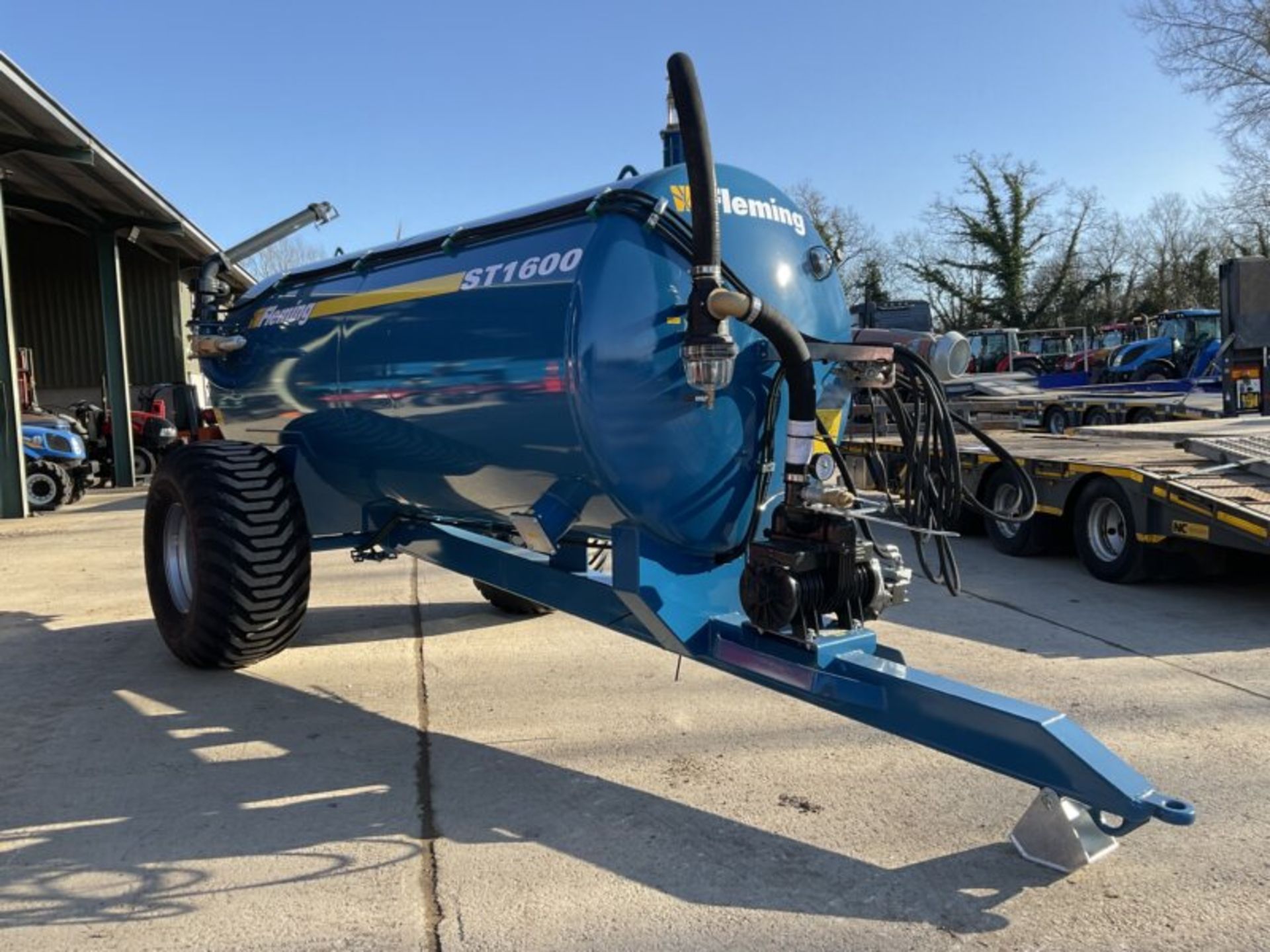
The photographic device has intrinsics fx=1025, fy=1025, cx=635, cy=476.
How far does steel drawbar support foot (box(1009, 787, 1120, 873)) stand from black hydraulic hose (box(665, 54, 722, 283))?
1.90 meters

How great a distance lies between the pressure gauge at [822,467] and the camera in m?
3.55

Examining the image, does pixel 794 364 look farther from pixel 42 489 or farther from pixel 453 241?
pixel 42 489

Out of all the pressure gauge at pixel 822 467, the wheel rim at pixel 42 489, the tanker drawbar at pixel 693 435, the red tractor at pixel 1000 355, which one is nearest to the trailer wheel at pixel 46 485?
the wheel rim at pixel 42 489

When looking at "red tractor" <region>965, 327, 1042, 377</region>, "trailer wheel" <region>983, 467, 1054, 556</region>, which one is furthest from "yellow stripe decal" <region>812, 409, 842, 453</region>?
"red tractor" <region>965, 327, 1042, 377</region>

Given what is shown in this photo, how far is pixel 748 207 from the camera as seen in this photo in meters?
3.87

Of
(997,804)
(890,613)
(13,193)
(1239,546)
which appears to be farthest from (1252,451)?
(13,193)

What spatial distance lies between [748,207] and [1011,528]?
559 cm

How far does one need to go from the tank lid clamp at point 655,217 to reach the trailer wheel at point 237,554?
2718mm

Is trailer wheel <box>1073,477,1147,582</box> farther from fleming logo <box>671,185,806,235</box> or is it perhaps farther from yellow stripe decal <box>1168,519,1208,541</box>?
fleming logo <box>671,185,806,235</box>

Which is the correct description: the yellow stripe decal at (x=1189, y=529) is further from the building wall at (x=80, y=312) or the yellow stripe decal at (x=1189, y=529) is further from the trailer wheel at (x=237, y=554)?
the building wall at (x=80, y=312)

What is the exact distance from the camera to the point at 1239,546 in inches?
243

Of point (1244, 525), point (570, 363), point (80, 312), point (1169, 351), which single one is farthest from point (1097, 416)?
point (80, 312)

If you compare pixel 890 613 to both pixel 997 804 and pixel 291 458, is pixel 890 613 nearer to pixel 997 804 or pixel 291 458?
pixel 997 804

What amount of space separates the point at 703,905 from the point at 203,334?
4.79m
